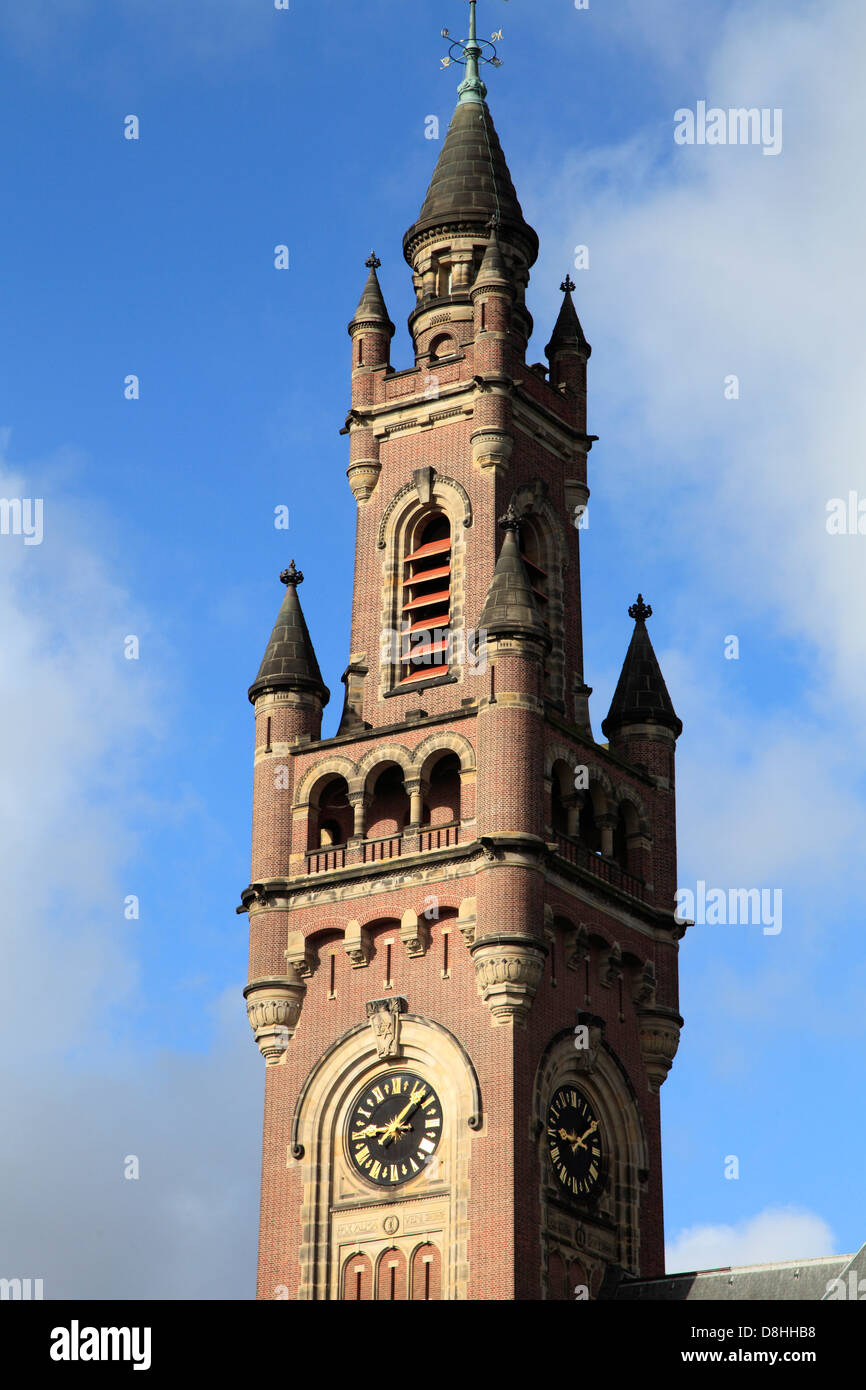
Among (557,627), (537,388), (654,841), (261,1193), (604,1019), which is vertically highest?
(537,388)

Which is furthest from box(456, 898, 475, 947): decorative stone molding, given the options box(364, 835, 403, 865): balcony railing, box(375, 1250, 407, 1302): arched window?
box(375, 1250, 407, 1302): arched window

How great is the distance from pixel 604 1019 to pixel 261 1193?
10.1m

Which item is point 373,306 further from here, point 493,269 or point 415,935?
point 415,935

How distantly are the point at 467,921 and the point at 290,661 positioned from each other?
10.6 metres

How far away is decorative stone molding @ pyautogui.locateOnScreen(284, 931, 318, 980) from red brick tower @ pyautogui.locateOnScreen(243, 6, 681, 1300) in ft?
0.19

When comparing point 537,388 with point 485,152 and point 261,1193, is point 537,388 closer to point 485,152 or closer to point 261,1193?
point 485,152

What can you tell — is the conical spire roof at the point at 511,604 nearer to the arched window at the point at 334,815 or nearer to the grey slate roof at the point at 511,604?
the grey slate roof at the point at 511,604

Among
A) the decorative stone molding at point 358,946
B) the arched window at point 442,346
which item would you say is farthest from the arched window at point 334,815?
the arched window at point 442,346

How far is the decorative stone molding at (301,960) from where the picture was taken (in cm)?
7750

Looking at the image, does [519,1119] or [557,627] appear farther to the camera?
[557,627]
